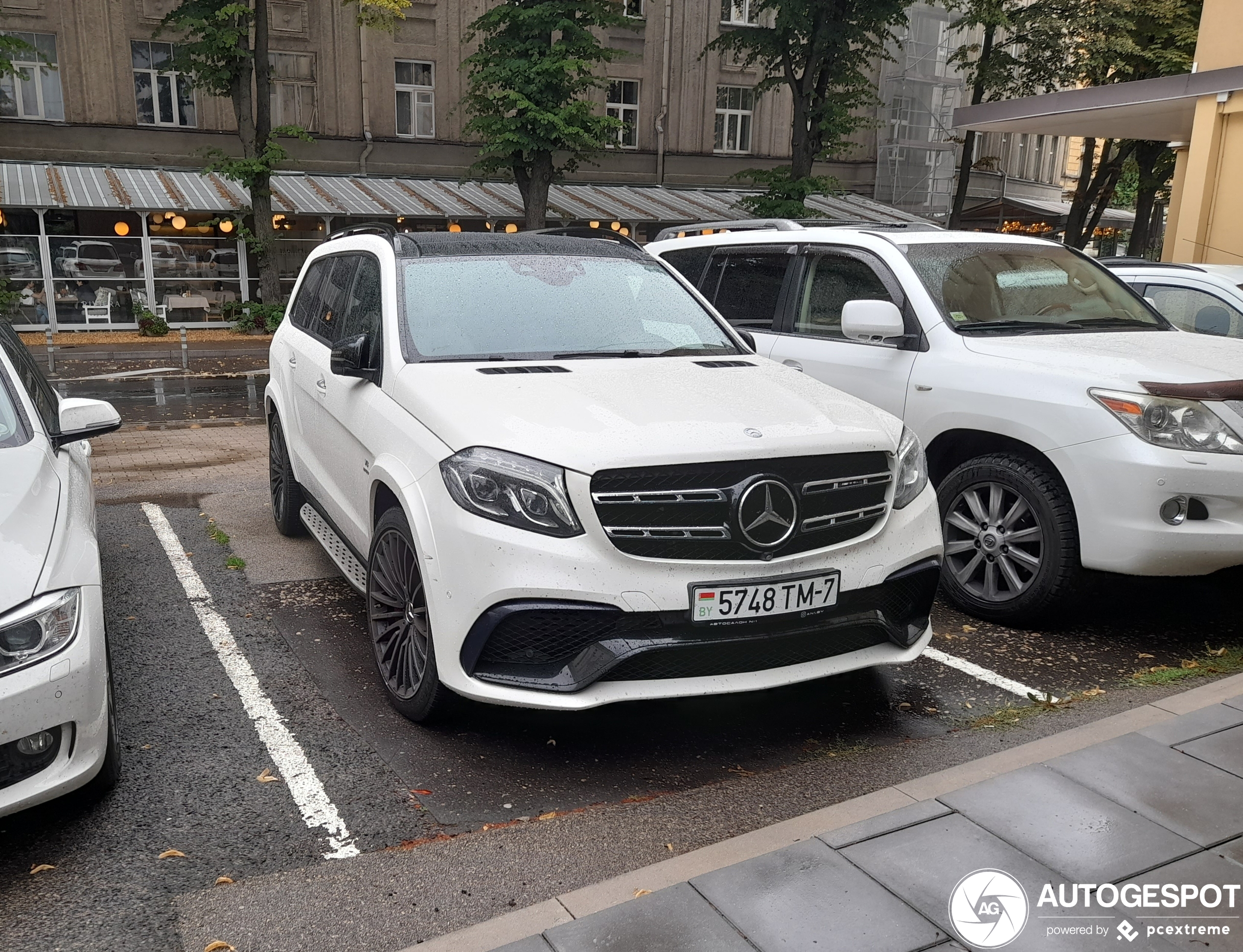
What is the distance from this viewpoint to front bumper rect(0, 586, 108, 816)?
3.06 metres

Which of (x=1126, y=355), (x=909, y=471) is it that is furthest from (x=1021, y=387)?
(x=909, y=471)

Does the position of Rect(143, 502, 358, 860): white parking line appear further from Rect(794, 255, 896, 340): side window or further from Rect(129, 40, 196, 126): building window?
Rect(129, 40, 196, 126): building window

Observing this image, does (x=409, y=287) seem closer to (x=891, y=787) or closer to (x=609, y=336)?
(x=609, y=336)

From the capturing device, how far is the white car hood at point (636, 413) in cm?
360

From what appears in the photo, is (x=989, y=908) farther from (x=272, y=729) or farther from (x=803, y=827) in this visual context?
(x=272, y=729)

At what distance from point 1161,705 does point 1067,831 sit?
47.8 inches

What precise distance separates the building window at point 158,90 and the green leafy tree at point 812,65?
13.4 m

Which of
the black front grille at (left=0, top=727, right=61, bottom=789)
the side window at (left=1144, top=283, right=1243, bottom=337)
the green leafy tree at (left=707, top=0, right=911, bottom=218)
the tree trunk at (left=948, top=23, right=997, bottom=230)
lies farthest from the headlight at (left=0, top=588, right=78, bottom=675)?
the tree trunk at (left=948, top=23, right=997, bottom=230)

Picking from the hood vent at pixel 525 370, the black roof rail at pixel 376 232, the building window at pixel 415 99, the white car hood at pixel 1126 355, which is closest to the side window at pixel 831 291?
the white car hood at pixel 1126 355

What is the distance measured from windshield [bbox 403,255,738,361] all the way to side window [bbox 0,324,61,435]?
152cm

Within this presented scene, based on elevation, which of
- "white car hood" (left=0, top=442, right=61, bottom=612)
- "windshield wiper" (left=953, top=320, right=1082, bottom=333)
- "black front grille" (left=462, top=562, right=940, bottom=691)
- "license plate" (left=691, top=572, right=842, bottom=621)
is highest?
"windshield wiper" (left=953, top=320, right=1082, bottom=333)

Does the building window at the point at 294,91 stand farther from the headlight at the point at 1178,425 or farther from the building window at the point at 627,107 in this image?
the headlight at the point at 1178,425

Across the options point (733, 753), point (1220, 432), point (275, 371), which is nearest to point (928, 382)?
point (1220, 432)

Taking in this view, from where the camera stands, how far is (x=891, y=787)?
3414mm
